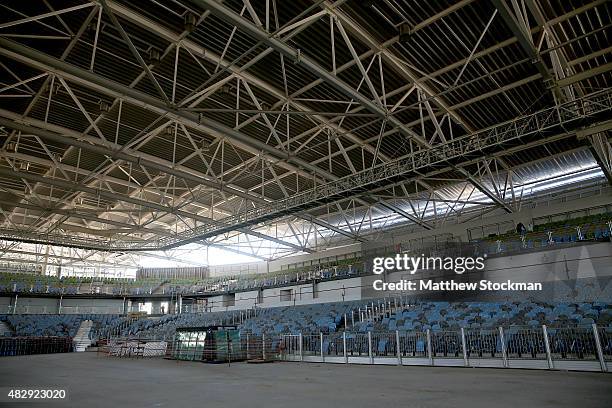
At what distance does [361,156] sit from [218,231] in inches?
447

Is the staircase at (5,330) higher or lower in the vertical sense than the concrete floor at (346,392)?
higher

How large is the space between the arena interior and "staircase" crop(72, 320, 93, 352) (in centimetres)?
239

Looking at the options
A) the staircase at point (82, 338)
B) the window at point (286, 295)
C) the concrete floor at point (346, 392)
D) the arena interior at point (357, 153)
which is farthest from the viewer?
the window at point (286, 295)

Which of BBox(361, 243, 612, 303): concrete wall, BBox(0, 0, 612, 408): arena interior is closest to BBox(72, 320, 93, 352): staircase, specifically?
BBox(0, 0, 612, 408): arena interior

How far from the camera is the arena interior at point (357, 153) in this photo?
1018 centimetres

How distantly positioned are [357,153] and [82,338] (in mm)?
29482

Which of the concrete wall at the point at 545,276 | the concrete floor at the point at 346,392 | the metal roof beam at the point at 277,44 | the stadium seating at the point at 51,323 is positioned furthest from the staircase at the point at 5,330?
the metal roof beam at the point at 277,44

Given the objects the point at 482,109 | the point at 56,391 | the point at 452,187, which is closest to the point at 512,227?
the point at 452,187

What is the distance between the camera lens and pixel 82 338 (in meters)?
34.9

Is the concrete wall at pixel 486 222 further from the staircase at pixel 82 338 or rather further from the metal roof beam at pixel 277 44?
the staircase at pixel 82 338

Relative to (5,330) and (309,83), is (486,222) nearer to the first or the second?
(309,83)

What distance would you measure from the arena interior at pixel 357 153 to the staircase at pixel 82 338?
239cm

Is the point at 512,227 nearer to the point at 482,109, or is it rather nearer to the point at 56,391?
the point at 482,109

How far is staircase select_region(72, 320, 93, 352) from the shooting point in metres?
32.3
